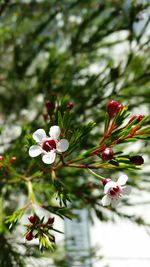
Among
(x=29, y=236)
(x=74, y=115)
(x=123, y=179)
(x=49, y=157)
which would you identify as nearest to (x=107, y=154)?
(x=123, y=179)

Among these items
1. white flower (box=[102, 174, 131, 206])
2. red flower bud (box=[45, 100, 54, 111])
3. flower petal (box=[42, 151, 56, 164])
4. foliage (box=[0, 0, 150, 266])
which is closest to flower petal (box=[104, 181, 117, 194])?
white flower (box=[102, 174, 131, 206])

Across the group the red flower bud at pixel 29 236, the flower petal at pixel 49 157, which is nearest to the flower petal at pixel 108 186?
the flower petal at pixel 49 157

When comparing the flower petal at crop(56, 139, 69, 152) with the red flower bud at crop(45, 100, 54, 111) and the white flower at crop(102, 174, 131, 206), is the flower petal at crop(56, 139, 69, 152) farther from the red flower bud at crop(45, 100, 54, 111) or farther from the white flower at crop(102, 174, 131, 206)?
the red flower bud at crop(45, 100, 54, 111)

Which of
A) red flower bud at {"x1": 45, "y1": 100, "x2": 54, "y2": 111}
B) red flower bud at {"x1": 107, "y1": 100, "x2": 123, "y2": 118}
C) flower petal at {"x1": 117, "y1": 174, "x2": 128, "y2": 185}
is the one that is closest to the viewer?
flower petal at {"x1": 117, "y1": 174, "x2": 128, "y2": 185}

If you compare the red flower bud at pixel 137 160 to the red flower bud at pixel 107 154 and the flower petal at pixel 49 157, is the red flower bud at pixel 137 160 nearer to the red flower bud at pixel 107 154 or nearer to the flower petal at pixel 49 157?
the red flower bud at pixel 107 154

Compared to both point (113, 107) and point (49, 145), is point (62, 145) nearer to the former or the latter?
point (49, 145)

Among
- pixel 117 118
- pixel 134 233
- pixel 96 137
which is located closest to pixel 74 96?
pixel 96 137
